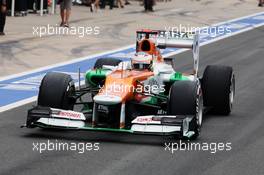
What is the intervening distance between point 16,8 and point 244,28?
895 centimetres

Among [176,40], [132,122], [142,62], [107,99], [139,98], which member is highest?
[176,40]

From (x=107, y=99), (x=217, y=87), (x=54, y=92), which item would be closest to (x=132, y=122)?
(x=107, y=99)

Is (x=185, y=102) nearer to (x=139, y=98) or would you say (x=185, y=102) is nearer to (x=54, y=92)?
(x=139, y=98)

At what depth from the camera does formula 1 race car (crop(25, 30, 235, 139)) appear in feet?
41.0

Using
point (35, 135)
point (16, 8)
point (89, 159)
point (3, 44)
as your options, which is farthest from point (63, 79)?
point (16, 8)

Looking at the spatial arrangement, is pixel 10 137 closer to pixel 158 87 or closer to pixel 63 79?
pixel 63 79

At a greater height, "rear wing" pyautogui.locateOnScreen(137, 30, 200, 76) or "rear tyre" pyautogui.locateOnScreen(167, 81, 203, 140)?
"rear wing" pyautogui.locateOnScreen(137, 30, 200, 76)

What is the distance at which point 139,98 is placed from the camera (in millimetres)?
13219

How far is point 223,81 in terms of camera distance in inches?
578

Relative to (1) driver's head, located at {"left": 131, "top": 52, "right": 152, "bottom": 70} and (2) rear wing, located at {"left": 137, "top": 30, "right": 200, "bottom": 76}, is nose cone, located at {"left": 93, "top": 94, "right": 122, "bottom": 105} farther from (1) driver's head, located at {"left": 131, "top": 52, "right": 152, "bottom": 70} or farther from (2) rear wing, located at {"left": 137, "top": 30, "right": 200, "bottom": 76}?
(2) rear wing, located at {"left": 137, "top": 30, "right": 200, "bottom": 76}

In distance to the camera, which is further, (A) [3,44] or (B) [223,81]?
(A) [3,44]

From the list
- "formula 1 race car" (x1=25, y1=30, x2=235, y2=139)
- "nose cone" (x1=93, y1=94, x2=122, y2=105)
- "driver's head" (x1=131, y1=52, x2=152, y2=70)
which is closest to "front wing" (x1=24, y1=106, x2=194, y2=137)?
"formula 1 race car" (x1=25, y1=30, x2=235, y2=139)

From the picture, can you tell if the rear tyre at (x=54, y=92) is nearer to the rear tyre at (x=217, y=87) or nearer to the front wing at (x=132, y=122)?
the front wing at (x=132, y=122)

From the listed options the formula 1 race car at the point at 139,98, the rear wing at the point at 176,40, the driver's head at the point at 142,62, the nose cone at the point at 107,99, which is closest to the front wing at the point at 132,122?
the formula 1 race car at the point at 139,98
